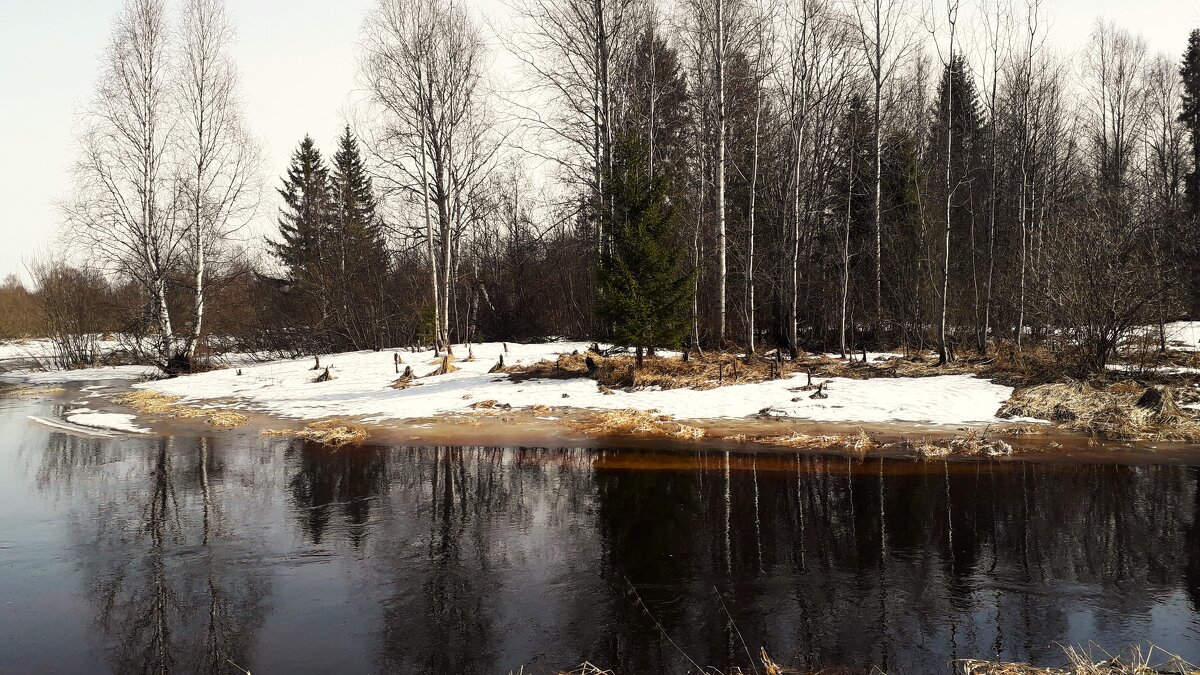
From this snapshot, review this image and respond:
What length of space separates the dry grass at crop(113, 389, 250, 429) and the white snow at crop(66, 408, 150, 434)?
29.2 inches

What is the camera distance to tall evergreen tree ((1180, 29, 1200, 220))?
32.7 m

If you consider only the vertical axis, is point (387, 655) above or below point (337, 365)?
below

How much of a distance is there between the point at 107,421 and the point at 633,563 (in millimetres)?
15309

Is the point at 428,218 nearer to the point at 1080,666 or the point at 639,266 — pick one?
the point at 639,266

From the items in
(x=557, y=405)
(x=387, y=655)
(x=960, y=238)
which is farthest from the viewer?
(x=960, y=238)

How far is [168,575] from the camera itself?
650 centimetres

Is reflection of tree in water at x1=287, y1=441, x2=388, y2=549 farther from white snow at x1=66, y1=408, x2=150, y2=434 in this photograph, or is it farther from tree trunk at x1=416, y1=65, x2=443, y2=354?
tree trunk at x1=416, y1=65, x2=443, y2=354

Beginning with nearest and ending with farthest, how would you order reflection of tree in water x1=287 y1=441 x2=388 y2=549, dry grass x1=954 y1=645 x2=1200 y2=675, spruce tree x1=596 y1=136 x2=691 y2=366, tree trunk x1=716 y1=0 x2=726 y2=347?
dry grass x1=954 y1=645 x2=1200 y2=675 < reflection of tree in water x1=287 y1=441 x2=388 y2=549 < spruce tree x1=596 y1=136 x2=691 y2=366 < tree trunk x1=716 y1=0 x2=726 y2=347

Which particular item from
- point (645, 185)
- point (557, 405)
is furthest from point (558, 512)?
point (645, 185)

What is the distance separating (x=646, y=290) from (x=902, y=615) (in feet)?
41.9

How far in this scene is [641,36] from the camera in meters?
23.0

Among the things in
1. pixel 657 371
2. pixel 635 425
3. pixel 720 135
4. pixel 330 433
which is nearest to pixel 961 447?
pixel 635 425

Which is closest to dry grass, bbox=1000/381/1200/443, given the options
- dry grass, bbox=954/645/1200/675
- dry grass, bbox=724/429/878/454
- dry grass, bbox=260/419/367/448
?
dry grass, bbox=724/429/878/454

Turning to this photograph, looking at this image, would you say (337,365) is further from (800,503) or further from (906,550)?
(906,550)
